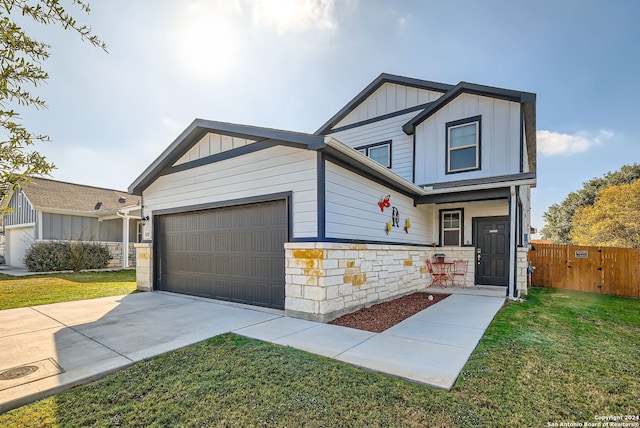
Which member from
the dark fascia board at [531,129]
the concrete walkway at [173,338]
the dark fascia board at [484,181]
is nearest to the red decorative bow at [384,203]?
the dark fascia board at [484,181]

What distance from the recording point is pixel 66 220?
15.3 m

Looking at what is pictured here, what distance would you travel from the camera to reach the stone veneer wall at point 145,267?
884 cm

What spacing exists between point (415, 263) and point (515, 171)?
370 cm

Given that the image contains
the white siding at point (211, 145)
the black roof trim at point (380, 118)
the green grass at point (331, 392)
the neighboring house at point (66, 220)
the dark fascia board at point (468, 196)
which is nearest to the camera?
the green grass at point (331, 392)

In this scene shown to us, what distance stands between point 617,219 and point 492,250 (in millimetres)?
15287

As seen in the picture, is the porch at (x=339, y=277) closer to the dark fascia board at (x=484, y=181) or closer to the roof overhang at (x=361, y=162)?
the roof overhang at (x=361, y=162)

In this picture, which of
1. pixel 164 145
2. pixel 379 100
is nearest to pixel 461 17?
pixel 379 100

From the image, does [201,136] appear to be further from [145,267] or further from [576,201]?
[576,201]

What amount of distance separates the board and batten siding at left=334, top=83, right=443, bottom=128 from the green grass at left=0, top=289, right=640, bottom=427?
8558mm

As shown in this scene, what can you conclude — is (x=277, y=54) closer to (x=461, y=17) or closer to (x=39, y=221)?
(x=461, y=17)

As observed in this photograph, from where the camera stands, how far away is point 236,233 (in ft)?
23.0

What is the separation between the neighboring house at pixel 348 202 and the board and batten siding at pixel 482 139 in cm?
3

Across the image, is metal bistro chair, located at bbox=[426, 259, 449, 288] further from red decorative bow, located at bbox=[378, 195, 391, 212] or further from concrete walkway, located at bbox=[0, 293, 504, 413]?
red decorative bow, located at bbox=[378, 195, 391, 212]

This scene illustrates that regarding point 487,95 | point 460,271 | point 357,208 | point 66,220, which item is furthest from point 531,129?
point 66,220
